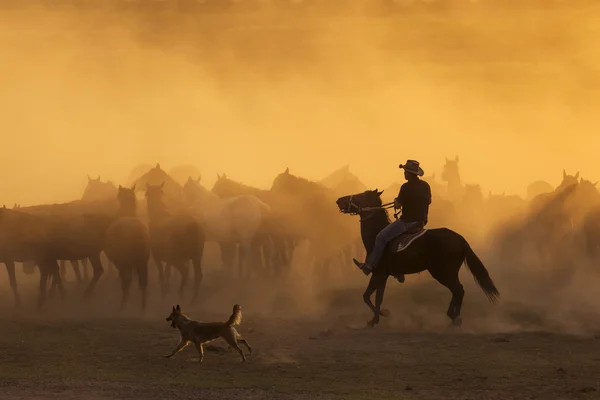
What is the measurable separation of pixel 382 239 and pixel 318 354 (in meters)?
4.04

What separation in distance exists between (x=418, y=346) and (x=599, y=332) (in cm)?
472

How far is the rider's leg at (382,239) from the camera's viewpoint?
2016 cm

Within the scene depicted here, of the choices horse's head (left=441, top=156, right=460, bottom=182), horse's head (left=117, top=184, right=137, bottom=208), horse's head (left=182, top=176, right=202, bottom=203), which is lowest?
horse's head (left=117, top=184, right=137, bottom=208)

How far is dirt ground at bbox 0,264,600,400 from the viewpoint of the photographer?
46.9 feet

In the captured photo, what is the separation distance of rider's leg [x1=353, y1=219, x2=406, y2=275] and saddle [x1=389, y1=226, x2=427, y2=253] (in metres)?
0.11

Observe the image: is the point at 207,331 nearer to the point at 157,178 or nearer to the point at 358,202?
the point at 358,202

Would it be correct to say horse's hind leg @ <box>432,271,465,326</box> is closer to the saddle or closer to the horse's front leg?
the saddle

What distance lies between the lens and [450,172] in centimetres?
4678

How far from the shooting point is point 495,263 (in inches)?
1369

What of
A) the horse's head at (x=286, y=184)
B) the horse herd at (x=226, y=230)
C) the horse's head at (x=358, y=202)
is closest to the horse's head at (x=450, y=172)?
the horse herd at (x=226, y=230)

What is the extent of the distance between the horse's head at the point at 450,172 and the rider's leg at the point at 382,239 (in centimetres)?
2688

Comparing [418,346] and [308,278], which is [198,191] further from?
[418,346]

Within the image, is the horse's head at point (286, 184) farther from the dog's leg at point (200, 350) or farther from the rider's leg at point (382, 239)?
the dog's leg at point (200, 350)

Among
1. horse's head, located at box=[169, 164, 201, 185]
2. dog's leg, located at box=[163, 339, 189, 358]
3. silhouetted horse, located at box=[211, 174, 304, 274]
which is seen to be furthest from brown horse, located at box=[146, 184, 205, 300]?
horse's head, located at box=[169, 164, 201, 185]
